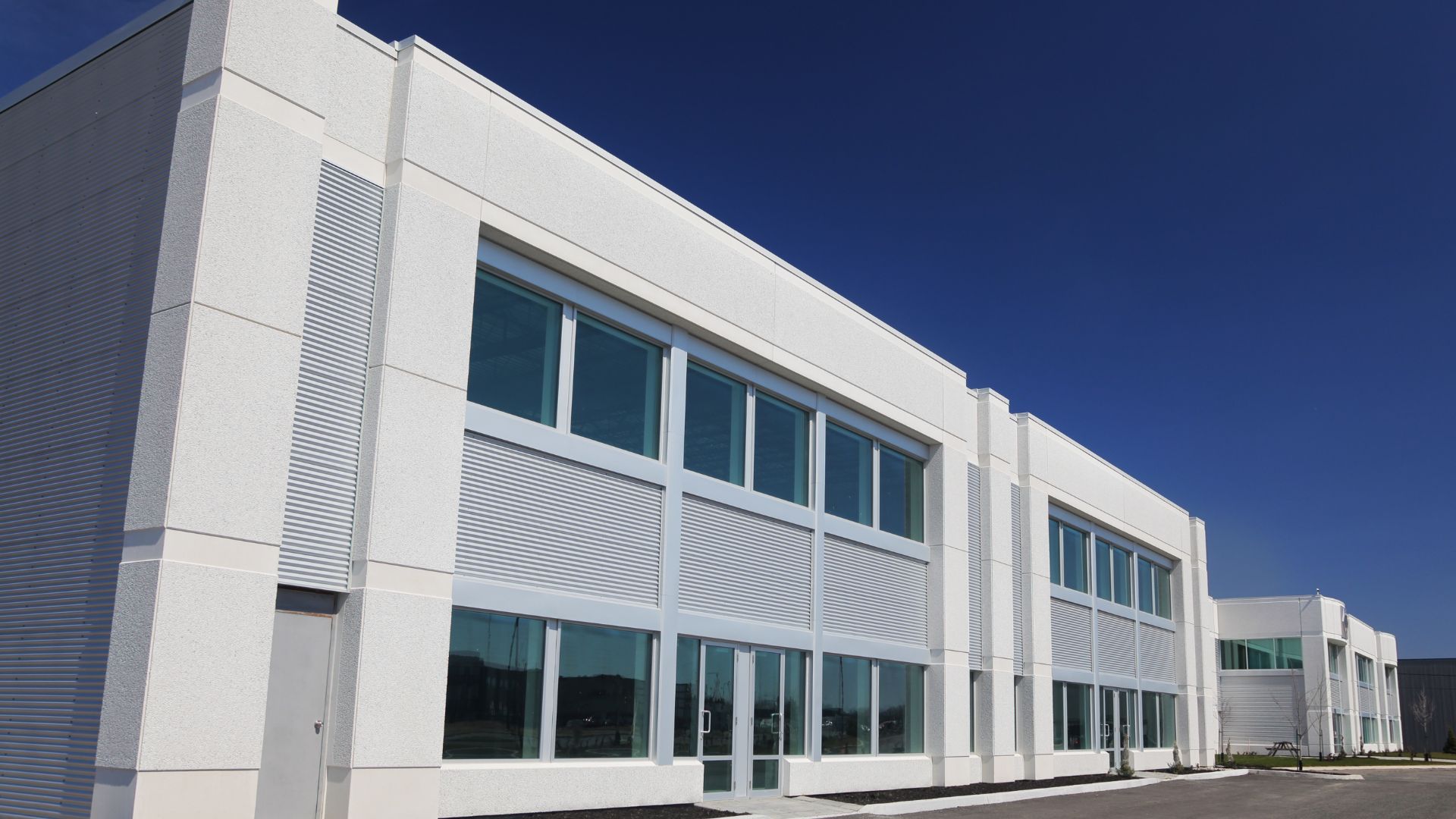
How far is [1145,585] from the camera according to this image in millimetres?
40438

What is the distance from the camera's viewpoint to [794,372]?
21.7m

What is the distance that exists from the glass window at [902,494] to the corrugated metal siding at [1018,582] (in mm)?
4238

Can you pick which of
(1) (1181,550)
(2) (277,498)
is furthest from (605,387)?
(1) (1181,550)

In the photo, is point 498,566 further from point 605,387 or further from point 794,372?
point 794,372

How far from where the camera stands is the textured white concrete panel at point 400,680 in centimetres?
1320

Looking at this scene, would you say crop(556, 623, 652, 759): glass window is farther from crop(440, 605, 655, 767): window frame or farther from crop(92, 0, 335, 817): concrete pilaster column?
crop(92, 0, 335, 817): concrete pilaster column

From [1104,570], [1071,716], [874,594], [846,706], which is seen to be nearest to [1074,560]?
[1104,570]

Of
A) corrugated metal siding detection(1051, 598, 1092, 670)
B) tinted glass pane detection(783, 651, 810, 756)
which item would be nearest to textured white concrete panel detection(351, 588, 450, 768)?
tinted glass pane detection(783, 651, 810, 756)

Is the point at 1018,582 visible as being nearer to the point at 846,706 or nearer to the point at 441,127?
the point at 846,706

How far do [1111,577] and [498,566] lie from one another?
87.6ft

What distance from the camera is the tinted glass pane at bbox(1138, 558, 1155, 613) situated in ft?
130

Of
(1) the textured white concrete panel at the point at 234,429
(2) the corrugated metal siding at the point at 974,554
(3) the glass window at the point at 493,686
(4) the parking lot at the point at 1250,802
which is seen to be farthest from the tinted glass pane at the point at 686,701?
(2) the corrugated metal siding at the point at 974,554

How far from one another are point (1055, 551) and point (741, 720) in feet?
53.0

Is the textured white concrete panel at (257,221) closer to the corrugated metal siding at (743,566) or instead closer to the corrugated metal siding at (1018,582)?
the corrugated metal siding at (743,566)
